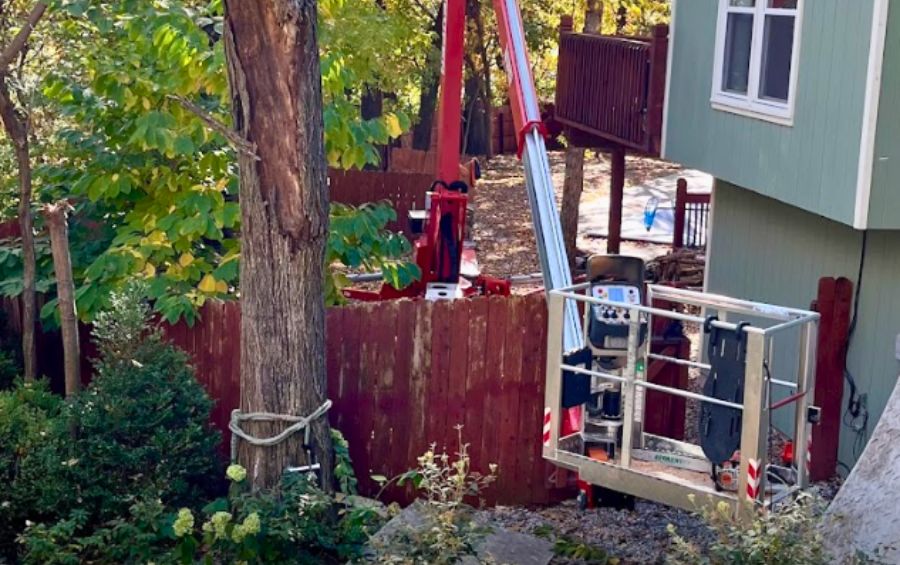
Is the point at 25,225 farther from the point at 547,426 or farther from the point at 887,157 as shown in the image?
the point at 887,157

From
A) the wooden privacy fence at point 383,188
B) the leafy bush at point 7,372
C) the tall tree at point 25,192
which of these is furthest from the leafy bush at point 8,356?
the wooden privacy fence at point 383,188

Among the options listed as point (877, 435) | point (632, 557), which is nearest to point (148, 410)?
point (632, 557)

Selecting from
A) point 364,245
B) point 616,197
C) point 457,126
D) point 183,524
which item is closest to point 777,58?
point 457,126

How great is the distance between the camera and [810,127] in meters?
10.6

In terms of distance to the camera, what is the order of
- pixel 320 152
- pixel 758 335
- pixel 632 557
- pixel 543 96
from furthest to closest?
pixel 543 96 < pixel 632 557 < pixel 320 152 < pixel 758 335

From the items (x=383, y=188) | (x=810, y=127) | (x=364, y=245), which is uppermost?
(x=810, y=127)

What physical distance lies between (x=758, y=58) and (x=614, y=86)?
3722mm

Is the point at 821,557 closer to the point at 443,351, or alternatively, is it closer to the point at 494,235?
the point at 443,351

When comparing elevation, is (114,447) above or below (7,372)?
above

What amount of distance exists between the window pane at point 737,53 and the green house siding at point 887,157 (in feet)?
8.17

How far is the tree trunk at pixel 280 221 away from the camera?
7.71m

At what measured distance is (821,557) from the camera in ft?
21.0

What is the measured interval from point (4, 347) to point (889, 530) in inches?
281

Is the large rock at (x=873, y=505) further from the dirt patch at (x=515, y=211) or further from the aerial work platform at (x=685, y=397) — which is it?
the dirt patch at (x=515, y=211)
